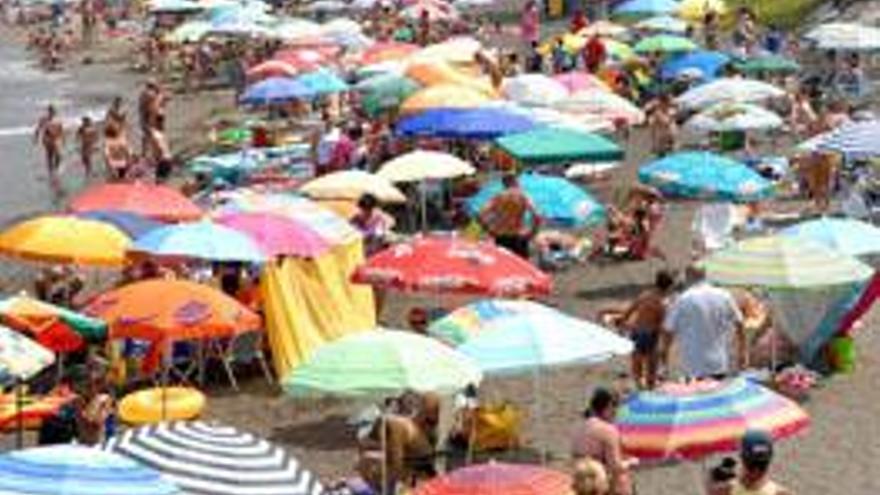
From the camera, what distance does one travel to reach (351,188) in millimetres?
19734

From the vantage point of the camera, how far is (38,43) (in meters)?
58.7

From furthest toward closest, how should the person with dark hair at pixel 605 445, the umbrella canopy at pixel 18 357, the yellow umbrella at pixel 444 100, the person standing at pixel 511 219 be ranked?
1. the yellow umbrella at pixel 444 100
2. the person standing at pixel 511 219
3. the umbrella canopy at pixel 18 357
4. the person with dark hair at pixel 605 445

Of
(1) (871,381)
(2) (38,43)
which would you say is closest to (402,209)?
(1) (871,381)

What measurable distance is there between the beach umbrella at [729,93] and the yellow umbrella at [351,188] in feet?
24.2

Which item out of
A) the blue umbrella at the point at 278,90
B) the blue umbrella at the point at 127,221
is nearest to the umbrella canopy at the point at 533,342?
the blue umbrella at the point at 127,221

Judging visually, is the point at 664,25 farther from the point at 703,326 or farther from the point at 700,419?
the point at 700,419

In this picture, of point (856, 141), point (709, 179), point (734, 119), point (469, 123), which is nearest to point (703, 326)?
point (709, 179)

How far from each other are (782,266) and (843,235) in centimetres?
211

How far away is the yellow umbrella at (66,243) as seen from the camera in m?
16.3

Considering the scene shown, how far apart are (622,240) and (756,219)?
180 cm

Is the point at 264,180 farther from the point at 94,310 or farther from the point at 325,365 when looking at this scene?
the point at 325,365

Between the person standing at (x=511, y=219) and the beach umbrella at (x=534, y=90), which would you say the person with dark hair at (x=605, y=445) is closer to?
the person standing at (x=511, y=219)

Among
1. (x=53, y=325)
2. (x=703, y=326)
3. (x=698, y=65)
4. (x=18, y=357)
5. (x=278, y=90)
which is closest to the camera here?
(x=18, y=357)

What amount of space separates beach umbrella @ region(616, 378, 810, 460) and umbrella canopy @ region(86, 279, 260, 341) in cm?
454
